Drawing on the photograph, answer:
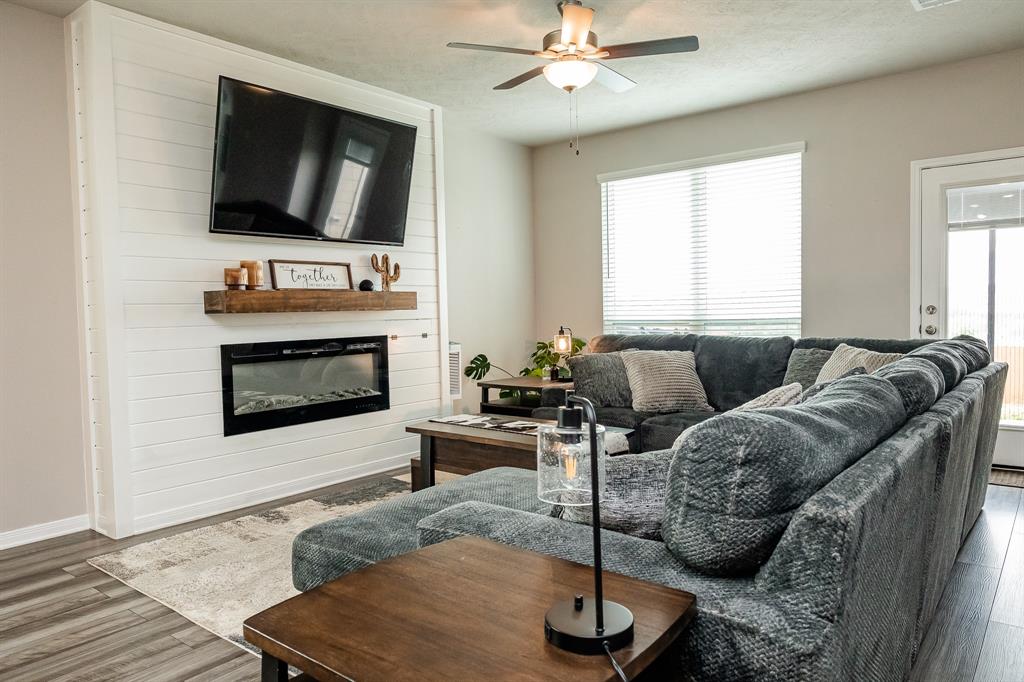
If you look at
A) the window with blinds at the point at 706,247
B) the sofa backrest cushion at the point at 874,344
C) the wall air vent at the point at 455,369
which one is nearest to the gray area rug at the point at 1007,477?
the sofa backrest cushion at the point at 874,344

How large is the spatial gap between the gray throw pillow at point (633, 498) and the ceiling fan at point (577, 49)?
7.06 feet

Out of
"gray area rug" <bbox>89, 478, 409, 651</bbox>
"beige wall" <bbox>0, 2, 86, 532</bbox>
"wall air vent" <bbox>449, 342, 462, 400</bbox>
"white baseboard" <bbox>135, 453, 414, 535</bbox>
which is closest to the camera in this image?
"gray area rug" <bbox>89, 478, 409, 651</bbox>

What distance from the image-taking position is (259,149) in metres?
3.76

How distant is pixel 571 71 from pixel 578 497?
2.62 meters

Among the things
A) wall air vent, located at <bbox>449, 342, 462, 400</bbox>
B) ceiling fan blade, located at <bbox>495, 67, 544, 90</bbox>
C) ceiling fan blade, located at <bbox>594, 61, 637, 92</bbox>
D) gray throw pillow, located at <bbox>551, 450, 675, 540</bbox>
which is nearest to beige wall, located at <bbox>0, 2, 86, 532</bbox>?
ceiling fan blade, located at <bbox>495, 67, 544, 90</bbox>

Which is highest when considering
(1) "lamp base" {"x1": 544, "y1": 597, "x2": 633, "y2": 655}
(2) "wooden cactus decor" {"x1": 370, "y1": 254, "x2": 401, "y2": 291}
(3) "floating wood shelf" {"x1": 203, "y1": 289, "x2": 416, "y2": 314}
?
(2) "wooden cactus decor" {"x1": 370, "y1": 254, "x2": 401, "y2": 291}

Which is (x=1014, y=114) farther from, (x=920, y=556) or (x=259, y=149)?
(x=259, y=149)

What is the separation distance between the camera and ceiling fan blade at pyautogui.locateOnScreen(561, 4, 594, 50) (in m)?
3.06

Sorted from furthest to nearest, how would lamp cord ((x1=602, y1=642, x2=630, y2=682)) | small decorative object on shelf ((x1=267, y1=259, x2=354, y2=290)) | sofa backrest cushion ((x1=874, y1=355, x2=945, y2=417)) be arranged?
1. small decorative object on shelf ((x1=267, y1=259, x2=354, y2=290))
2. sofa backrest cushion ((x1=874, y1=355, x2=945, y2=417))
3. lamp cord ((x1=602, y1=642, x2=630, y2=682))

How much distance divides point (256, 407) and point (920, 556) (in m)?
3.39

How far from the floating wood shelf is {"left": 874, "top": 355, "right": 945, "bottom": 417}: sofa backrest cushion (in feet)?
9.94

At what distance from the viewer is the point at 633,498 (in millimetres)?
1534

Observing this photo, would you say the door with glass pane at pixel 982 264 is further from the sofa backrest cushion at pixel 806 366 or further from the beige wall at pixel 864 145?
the sofa backrest cushion at pixel 806 366

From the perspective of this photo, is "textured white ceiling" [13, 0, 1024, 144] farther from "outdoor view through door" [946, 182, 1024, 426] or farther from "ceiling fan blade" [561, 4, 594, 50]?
"outdoor view through door" [946, 182, 1024, 426]
